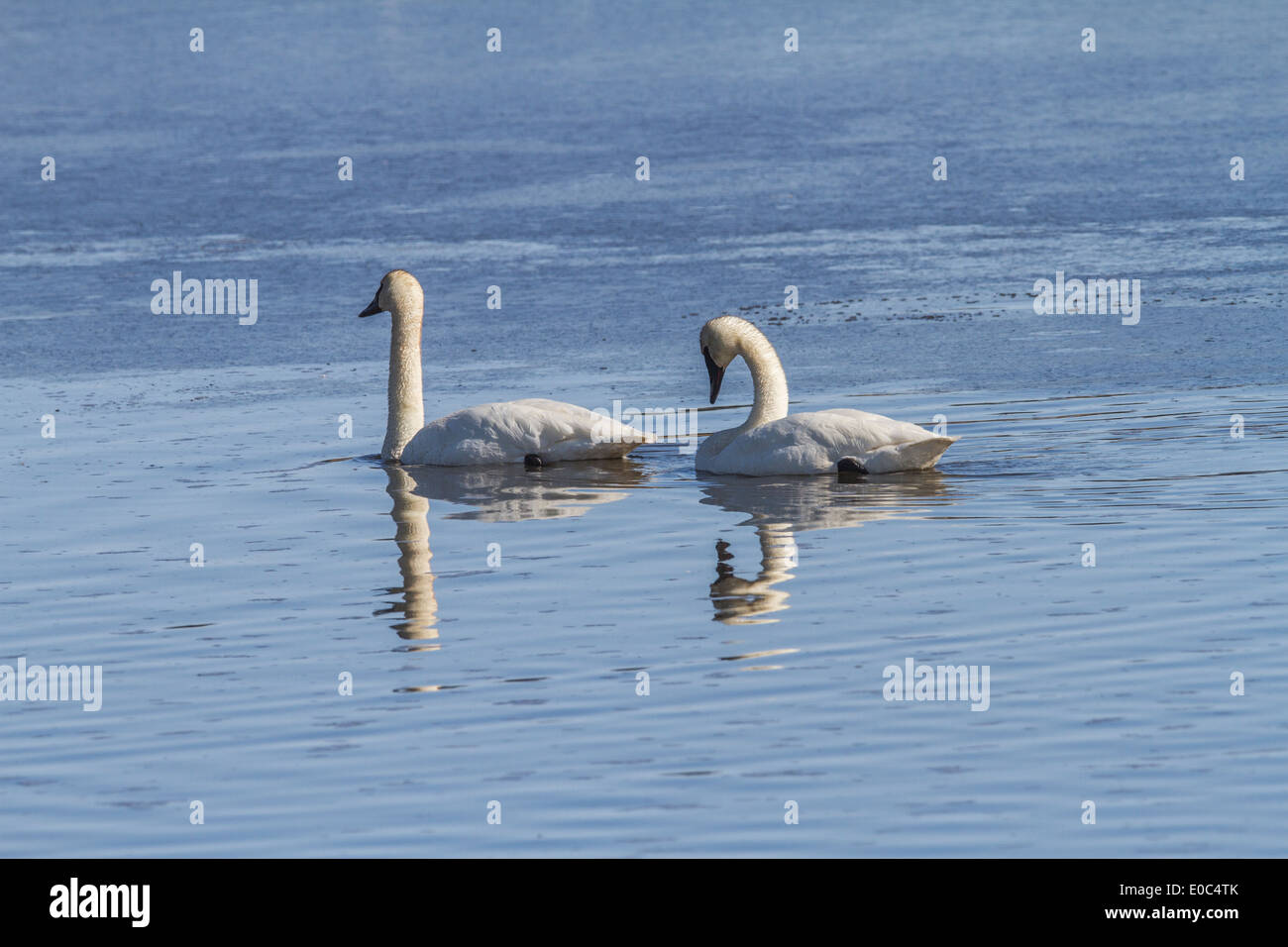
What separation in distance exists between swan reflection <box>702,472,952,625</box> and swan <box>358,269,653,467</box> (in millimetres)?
746

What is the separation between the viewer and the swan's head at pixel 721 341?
37.9 ft

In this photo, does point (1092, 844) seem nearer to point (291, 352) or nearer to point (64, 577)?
point (64, 577)

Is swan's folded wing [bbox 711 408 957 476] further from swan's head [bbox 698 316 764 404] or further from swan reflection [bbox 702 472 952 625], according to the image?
swan's head [bbox 698 316 764 404]

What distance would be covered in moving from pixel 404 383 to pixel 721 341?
1.87m

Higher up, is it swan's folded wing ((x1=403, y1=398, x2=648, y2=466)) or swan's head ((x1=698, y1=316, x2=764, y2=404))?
swan's head ((x1=698, y1=316, x2=764, y2=404))

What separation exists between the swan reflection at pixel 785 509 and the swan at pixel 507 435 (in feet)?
2.45

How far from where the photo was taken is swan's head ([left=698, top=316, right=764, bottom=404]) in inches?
454

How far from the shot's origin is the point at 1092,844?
5.28 metres

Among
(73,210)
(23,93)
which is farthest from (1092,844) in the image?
(23,93)

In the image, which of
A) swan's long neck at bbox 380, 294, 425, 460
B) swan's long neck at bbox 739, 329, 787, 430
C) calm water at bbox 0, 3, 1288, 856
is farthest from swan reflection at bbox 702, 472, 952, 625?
swan's long neck at bbox 380, 294, 425, 460

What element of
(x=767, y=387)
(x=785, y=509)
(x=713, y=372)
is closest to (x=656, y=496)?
(x=785, y=509)

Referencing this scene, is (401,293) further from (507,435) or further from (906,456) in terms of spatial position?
(906,456)

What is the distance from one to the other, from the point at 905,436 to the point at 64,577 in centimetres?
407

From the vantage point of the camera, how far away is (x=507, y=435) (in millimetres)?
11398
